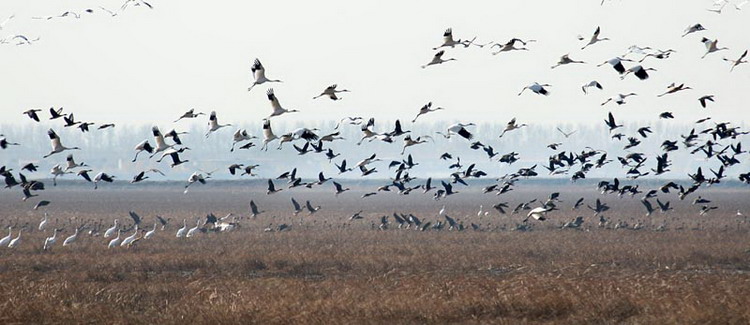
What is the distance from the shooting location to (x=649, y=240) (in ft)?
131

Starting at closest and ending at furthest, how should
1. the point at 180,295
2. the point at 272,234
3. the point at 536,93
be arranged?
1. the point at 180,295
2. the point at 536,93
3. the point at 272,234

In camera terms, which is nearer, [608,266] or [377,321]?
[377,321]

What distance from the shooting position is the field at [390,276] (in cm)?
2033

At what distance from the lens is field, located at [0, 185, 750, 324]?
20.3 meters

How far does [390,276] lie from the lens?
27.7 metres

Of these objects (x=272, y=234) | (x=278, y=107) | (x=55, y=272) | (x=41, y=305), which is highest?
(x=278, y=107)

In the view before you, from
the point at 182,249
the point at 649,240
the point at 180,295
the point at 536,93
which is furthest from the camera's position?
the point at 649,240

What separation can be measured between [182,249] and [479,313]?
1816 centimetres

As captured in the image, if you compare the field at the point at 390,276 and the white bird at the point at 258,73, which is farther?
the white bird at the point at 258,73

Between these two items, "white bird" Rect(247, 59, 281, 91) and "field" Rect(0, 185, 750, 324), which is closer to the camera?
"field" Rect(0, 185, 750, 324)

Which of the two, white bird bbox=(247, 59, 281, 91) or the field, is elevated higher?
white bird bbox=(247, 59, 281, 91)

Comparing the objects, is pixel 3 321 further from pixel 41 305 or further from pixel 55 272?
pixel 55 272

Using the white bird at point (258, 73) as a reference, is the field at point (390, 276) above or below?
below

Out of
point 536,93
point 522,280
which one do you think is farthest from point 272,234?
point 522,280
